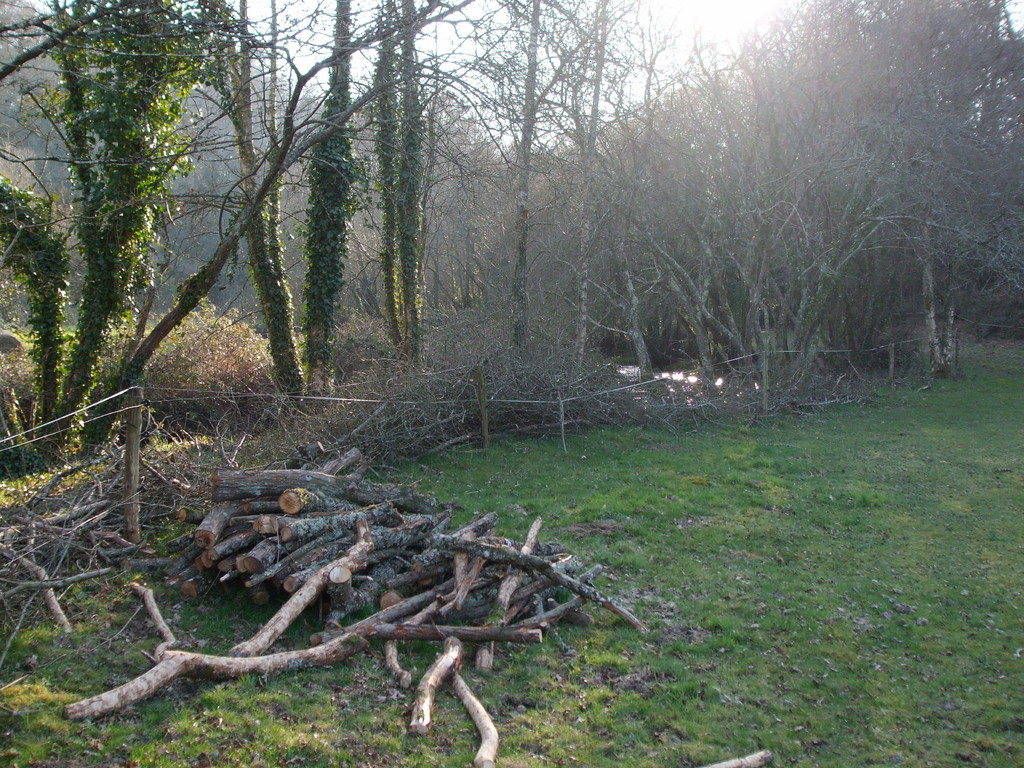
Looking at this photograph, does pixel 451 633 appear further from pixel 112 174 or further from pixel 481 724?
pixel 112 174

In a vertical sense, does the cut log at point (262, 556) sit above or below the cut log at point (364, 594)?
above

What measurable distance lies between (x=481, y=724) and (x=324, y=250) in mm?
Result: 11427

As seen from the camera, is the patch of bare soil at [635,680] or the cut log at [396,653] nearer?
the cut log at [396,653]

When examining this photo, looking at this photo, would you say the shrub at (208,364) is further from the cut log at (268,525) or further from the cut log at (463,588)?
the cut log at (463,588)

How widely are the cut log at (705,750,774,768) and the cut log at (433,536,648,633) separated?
1.83 meters

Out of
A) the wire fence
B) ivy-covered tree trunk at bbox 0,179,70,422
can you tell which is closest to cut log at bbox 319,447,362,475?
the wire fence

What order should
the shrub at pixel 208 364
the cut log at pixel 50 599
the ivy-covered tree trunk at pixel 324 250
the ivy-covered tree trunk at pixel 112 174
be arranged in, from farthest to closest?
the shrub at pixel 208 364 → the ivy-covered tree trunk at pixel 324 250 → the ivy-covered tree trunk at pixel 112 174 → the cut log at pixel 50 599

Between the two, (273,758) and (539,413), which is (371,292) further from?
(273,758)

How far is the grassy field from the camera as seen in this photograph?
15.2 feet

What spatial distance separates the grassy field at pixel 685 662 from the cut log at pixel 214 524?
505 millimetres

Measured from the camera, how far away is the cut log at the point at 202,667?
4.49 metres

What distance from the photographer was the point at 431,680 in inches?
205

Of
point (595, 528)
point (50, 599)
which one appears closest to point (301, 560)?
point (50, 599)

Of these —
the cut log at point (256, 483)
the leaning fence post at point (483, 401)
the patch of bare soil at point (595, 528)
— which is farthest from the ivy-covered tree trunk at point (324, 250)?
the cut log at point (256, 483)
